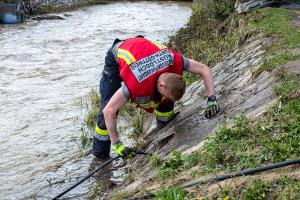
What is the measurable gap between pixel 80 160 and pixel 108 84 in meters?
1.34

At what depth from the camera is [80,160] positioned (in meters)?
6.80

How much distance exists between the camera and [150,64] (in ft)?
17.4

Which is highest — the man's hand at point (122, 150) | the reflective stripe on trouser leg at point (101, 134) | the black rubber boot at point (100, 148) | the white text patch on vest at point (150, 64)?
the white text patch on vest at point (150, 64)

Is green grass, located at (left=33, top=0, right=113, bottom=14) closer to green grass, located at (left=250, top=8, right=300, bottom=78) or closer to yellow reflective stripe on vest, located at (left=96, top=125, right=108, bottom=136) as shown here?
green grass, located at (left=250, top=8, right=300, bottom=78)

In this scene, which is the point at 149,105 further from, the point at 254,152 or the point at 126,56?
the point at 254,152

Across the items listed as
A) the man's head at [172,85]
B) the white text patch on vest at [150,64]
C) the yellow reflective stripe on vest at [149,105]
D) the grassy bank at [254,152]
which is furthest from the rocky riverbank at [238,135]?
the white text patch on vest at [150,64]

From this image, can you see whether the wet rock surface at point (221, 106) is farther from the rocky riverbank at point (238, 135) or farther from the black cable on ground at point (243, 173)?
the black cable on ground at point (243, 173)

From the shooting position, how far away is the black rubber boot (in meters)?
6.56

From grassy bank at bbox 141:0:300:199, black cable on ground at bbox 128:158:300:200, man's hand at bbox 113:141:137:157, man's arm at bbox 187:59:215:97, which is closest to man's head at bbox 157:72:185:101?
grassy bank at bbox 141:0:300:199

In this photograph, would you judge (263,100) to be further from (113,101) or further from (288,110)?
(113,101)

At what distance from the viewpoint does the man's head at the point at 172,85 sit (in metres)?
4.94

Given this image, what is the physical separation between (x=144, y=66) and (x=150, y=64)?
0.07 metres

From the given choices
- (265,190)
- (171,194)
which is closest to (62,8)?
(171,194)

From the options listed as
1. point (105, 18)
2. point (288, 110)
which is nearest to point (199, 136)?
point (288, 110)
